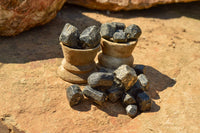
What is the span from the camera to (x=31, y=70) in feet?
12.7

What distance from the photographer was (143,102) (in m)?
3.27

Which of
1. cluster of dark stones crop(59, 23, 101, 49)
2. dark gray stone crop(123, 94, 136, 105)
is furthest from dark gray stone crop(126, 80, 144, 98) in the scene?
cluster of dark stones crop(59, 23, 101, 49)

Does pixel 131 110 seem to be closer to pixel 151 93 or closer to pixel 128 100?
pixel 128 100

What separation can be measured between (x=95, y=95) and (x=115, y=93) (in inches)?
13.0

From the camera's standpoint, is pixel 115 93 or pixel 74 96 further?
pixel 115 93

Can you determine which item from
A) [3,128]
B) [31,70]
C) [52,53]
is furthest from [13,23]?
[3,128]

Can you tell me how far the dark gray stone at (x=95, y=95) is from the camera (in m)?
3.21

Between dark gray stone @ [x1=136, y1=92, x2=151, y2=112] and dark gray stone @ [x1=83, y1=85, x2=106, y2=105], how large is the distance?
540 millimetres

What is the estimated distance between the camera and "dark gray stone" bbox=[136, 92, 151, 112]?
3.28 meters

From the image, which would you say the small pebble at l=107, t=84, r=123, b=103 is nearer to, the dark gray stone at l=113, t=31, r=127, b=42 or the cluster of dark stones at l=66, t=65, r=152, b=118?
the cluster of dark stones at l=66, t=65, r=152, b=118

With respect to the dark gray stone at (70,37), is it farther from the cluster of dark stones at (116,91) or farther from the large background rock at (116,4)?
the large background rock at (116,4)

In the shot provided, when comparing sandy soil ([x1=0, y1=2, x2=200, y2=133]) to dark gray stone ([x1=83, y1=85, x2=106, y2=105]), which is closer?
sandy soil ([x1=0, y1=2, x2=200, y2=133])

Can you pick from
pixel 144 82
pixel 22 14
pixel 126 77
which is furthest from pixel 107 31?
pixel 22 14

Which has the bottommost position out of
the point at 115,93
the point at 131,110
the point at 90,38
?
the point at 131,110
